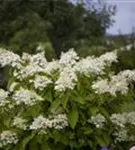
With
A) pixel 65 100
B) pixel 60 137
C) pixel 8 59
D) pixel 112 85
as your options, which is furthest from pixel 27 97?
pixel 112 85

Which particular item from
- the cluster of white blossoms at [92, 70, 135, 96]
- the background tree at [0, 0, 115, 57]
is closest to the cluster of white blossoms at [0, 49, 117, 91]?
the cluster of white blossoms at [92, 70, 135, 96]

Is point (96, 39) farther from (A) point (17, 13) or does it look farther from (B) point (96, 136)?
(B) point (96, 136)

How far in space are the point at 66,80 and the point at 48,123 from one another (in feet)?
1.12

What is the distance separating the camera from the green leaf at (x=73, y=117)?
4177 millimetres

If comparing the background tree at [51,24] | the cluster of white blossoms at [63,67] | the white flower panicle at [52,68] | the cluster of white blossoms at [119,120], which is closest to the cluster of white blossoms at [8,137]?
the cluster of white blossoms at [63,67]

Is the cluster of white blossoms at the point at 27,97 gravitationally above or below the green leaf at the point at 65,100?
above

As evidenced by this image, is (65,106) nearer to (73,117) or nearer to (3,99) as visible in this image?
(73,117)

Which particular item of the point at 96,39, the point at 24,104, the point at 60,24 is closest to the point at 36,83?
the point at 24,104

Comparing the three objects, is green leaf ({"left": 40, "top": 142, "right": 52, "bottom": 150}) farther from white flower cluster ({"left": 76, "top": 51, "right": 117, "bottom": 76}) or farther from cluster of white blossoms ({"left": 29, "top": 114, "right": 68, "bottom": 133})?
white flower cluster ({"left": 76, "top": 51, "right": 117, "bottom": 76})

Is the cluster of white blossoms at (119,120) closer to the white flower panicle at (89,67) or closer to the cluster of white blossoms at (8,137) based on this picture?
the white flower panicle at (89,67)

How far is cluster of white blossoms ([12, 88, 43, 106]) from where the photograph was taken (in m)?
4.21

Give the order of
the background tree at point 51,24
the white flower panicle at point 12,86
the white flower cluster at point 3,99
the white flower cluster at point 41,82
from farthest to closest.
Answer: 1. the background tree at point 51,24
2. the white flower panicle at point 12,86
3. the white flower cluster at point 3,99
4. the white flower cluster at point 41,82

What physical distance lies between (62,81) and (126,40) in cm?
1098

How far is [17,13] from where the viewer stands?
15.1m
